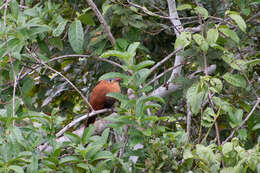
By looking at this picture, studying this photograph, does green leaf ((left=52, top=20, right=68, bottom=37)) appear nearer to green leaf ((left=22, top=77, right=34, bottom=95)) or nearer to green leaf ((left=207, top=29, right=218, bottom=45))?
green leaf ((left=22, top=77, right=34, bottom=95))

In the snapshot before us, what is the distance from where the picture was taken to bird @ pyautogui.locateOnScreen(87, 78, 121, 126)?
450cm

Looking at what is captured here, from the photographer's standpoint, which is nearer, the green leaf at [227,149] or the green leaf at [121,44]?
the green leaf at [227,149]

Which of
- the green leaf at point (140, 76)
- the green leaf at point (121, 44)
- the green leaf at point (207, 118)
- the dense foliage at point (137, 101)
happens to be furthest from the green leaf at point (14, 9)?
the green leaf at point (207, 118)

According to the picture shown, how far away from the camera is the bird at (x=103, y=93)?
4.50 m

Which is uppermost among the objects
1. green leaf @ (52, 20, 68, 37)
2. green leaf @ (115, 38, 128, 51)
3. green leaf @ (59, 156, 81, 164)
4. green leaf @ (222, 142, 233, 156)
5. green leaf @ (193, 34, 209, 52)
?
green leaf @ (52, 20, 68, 37)

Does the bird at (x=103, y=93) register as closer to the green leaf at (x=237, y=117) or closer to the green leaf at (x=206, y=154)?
the green leaf at (x=237, y=117)

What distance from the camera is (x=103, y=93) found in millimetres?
4480

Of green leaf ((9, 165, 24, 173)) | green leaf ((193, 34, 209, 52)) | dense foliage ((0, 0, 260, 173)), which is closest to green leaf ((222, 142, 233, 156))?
dense foliage ((0, 0, 260, 173))

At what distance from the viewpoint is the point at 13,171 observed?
7.66ft

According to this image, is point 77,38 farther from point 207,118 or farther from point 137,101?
point 207,118

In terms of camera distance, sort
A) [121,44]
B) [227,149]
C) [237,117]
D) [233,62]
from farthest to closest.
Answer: [121,44], [233,62], [237,117], [227,149]

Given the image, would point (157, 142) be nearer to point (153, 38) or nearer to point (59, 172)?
point (59, 172)

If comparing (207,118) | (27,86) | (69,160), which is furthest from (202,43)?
(27,86)

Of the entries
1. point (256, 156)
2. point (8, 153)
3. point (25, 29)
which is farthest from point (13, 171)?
point (256, 156)
